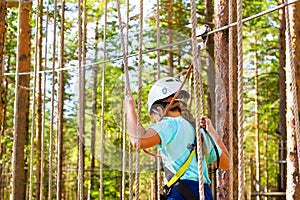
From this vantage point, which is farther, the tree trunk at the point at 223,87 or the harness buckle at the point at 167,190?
the tree trunk at the point at 223,87

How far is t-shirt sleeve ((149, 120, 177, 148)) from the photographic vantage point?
2.07 m

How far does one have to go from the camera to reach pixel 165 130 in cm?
207

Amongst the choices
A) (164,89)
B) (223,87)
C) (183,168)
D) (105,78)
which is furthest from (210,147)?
(223,87)

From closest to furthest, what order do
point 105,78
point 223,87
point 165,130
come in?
point 165,130
point 105,78
point 223,87

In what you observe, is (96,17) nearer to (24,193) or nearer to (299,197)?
(24,193)

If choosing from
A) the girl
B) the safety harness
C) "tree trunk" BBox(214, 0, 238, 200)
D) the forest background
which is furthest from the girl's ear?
"tree trunk" BBox(214, 0, 238, 200)

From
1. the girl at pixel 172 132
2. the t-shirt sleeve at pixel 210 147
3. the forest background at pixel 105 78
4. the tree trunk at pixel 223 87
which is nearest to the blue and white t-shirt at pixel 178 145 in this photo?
the girl at pixel 172 132

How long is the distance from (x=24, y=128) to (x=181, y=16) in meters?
3.64

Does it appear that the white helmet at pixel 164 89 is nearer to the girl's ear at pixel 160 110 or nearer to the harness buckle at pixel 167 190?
the girl's ear at pixel 160 110

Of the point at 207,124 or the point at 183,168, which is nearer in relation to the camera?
the point at 183,168

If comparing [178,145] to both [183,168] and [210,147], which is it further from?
[210,147]

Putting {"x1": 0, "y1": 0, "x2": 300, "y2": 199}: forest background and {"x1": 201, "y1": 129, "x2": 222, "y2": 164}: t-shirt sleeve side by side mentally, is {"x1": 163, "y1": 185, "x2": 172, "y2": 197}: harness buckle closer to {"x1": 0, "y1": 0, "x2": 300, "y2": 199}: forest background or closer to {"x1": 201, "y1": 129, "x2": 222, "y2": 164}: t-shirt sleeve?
{"x1": 201, "y1": 129, "x2": 222, "y2": 164}: t-shirt sleeve

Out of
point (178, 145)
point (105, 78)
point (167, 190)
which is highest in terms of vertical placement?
point (105, 78)

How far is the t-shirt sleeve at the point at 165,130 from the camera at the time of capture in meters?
2.07
